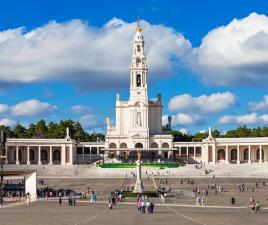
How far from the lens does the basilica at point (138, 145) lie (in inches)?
5354

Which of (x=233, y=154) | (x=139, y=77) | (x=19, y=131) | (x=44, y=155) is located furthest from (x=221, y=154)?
(x=19, y=131)

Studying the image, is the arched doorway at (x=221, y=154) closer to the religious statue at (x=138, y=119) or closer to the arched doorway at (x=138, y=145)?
the arched doorway at (x=138, y=145)

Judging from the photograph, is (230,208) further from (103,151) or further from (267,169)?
(103,151)

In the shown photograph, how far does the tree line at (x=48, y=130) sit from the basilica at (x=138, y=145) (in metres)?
12.2

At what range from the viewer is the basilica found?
136000 millimetres

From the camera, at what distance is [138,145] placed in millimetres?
139500

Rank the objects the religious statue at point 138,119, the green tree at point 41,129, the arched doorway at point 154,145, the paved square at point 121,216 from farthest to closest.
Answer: the green tree at point 41,129 < the religious statue at point 138,119 < the arched doorway at point 154,145 < the paved square at point 121,216

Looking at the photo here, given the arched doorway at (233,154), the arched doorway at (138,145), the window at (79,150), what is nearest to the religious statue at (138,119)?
the arched doorway at (138,145)

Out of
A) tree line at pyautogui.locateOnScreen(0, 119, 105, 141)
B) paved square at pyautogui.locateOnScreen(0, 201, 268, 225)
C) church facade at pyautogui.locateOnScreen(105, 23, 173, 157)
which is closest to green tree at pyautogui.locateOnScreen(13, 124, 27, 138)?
tree line at pyautogui.locateOnScreen(0, 119, 105, 141)

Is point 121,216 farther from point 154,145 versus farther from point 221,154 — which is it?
point 221,154

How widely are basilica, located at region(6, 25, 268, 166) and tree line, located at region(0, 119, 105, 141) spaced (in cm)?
1216

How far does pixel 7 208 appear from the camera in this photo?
6056 centimetres

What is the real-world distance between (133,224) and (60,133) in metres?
113

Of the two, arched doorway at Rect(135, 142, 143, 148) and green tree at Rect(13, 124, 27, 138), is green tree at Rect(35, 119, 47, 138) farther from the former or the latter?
arched doorway at Rect(135, 142, 143, 148)
